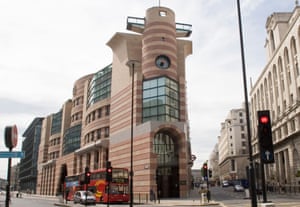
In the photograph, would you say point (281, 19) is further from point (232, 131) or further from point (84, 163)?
point (232, 131)

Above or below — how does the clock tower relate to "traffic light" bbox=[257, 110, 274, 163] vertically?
above

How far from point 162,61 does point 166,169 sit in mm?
16385

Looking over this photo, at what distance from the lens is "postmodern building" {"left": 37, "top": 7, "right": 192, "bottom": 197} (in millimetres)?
47031

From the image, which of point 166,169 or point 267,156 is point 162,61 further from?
point 267,156

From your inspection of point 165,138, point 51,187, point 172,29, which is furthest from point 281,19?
point 51,187

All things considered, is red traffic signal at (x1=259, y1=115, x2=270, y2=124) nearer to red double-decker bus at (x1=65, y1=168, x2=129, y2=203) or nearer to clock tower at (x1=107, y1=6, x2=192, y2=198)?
red double-decker bus at (x1=65, y1=168, x2=129, y2=203)

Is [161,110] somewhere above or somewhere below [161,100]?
below

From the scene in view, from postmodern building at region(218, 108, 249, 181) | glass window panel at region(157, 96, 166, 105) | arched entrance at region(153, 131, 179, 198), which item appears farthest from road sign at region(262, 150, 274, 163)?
postmodern building at region(218, 108, 249, 181)

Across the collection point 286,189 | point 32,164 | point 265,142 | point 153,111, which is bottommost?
point 286,189

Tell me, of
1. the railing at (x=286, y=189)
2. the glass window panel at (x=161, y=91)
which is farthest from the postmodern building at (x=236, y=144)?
the glass window panel at (x=161, y=91)

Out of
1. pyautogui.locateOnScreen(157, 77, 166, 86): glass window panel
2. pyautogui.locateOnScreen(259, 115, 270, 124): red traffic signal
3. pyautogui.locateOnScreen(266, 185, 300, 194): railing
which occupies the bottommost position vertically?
pyautogui.locateOnScreen(266, 185, 300, 194): railing

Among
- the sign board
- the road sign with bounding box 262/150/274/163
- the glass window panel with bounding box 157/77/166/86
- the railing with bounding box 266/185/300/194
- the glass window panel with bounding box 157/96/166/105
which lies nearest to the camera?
the sign board

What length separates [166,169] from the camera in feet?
157

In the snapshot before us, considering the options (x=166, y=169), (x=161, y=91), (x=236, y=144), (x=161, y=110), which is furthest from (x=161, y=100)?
(x=236, y=144)
